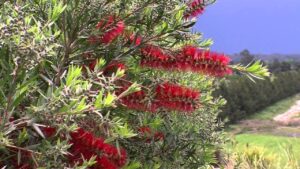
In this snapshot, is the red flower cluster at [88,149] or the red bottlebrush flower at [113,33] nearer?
the red flower cluster at [88,149]

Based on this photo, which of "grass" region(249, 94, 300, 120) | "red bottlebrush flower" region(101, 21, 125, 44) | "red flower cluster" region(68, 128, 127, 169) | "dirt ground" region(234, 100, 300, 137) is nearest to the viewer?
"red flower cluster" region(68, 128, 127, 169)

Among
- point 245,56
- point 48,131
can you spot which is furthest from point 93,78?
point 245,56

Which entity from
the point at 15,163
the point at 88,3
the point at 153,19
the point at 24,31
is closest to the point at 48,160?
the point at 15,163

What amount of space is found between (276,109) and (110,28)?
63.4m

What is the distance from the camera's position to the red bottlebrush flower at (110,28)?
3.17 m

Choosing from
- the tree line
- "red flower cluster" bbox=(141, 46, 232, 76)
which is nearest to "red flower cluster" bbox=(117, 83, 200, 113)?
"red flower cluster" bbox=(141, 46, 232, 76)

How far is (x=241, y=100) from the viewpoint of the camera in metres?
53.5

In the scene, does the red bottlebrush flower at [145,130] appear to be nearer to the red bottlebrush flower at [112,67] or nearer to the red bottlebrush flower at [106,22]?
the red bottlebrush flower at [112,67]

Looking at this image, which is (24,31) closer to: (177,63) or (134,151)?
(177,63)

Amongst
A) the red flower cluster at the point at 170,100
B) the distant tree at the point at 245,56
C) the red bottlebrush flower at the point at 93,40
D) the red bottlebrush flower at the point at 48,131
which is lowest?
the distant tree at the point at 245,56

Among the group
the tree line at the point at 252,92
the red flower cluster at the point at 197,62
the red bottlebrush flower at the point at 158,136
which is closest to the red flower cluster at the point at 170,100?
the red flower cluster at the point at 197,62

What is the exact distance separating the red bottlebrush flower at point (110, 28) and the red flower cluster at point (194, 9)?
0.49 metres

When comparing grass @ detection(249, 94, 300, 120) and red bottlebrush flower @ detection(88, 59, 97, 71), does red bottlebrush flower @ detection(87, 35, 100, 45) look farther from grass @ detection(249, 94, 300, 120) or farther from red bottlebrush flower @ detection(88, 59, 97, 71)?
grass @ detection(249, 94, 300, 120)

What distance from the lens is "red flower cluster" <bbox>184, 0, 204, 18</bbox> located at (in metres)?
3.47
